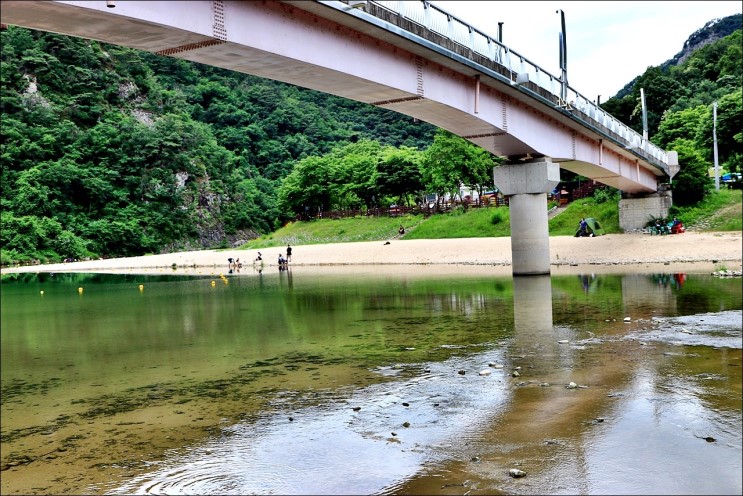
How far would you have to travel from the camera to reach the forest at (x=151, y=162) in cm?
7562

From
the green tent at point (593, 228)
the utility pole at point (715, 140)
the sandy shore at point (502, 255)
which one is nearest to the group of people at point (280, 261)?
the sandy shore at point (502, 255)

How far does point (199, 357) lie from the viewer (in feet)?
48.2

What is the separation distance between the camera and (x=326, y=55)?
19578mm

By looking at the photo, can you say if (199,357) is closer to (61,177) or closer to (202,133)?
(61,177)

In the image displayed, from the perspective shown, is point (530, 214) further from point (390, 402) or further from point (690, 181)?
point (390, 402)

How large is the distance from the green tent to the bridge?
4439mm

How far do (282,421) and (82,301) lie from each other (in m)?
24.0

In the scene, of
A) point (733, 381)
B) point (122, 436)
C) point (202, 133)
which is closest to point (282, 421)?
point (122, 436)

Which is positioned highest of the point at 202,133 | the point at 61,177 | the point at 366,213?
the point at 202,133

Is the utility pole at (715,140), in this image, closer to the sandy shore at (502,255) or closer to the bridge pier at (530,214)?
the sandy shore at (502,255)

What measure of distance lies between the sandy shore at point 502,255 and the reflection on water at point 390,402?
49.5 feet

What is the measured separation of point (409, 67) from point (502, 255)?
21.9 meters

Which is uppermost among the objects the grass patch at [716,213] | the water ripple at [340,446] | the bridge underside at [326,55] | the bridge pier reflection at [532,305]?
the bridge underside at [326,55]

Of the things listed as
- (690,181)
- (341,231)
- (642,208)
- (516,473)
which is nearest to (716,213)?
(690,181)
